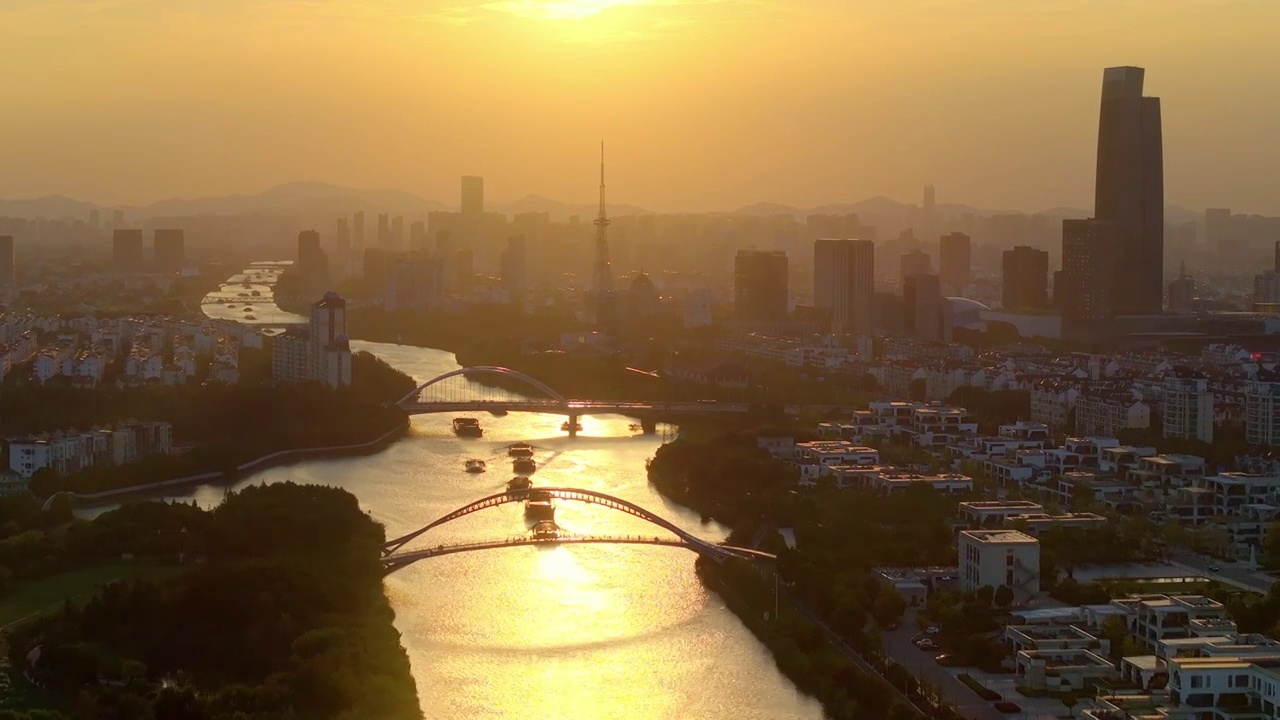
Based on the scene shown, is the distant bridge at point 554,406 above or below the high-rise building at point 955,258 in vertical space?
below

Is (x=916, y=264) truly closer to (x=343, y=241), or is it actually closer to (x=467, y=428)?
(x=467, y=428)

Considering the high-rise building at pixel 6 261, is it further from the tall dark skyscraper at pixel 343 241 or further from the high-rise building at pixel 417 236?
the high-rise building at pixel 417 236

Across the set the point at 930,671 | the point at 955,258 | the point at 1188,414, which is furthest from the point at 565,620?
the point at 955,258

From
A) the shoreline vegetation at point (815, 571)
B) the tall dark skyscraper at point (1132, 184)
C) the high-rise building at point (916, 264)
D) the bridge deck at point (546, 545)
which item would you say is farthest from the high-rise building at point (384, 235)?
the bridge deck at point (546, 545)

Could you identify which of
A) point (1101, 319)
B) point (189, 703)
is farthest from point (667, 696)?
point (1101, 319)

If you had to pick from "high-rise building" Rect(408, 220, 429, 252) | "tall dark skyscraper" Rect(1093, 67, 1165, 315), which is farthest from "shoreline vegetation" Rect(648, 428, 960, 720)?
"high-rise building" Rect(408, 220, 429, 252)
